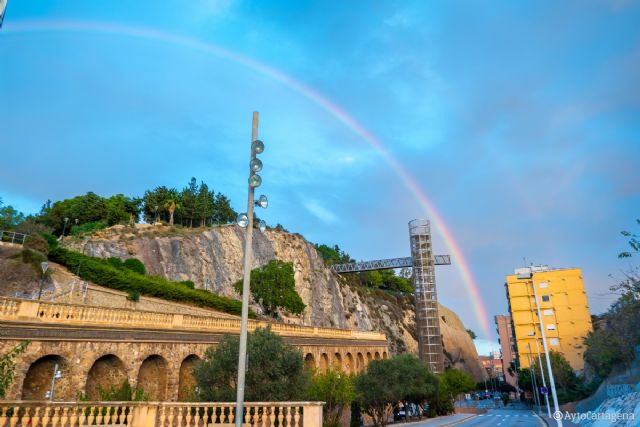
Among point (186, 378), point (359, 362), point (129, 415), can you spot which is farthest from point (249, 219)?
point (359, 362)

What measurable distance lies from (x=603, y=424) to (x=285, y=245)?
2926 inches

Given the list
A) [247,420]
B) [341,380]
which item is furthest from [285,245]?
[247,420]

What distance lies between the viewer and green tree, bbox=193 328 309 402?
17609mm

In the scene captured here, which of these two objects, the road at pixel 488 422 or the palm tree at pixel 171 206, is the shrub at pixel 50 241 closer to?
the road at pixel 488 422

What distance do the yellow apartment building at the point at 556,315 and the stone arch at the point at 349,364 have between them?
4422cm

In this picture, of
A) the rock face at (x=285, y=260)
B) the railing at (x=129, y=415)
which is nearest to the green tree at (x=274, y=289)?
the rock face at (x=285, y=260)

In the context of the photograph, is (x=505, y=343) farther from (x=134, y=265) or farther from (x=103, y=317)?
(x=103, y=317)

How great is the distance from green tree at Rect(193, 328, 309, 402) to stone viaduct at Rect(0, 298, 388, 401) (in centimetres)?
227

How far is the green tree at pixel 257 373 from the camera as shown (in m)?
17.6

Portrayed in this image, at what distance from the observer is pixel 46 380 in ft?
60.0

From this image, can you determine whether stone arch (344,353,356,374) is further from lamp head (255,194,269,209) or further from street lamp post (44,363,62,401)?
lamp head (255,194,269,209)

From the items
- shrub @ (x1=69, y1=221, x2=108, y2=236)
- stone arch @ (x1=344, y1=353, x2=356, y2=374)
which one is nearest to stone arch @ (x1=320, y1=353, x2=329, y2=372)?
stone arch @ (x1=344, y1=353, x2=356, y2=374)

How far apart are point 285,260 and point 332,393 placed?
63392 millimetres

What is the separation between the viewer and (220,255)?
76250 millimetres
